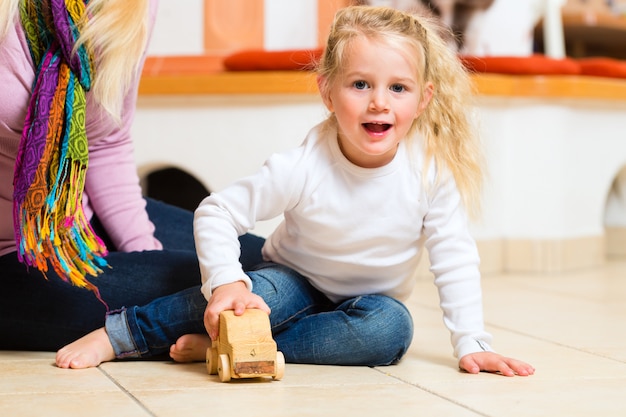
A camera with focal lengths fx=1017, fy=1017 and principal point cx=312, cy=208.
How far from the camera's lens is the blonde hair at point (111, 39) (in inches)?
51.3

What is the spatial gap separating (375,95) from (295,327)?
0.31 meters

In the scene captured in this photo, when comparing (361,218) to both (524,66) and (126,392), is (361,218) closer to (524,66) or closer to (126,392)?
(126,392)

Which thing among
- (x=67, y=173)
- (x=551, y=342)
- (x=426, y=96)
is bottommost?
(x=551, y=342)

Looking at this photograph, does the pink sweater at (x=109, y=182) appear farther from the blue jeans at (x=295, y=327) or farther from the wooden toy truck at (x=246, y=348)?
the wooden toy truck at (x=246, y=348)

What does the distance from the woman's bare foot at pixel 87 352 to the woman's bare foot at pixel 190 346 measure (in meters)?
0.08

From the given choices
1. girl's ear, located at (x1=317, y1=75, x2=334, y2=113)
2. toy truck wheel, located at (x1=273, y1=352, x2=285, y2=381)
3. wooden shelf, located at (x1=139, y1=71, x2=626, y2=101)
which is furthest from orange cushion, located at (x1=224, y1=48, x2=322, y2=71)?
toy truck wheel, located at (x1=273, y1=352, x2=285, y2=381)

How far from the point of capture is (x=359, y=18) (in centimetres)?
127

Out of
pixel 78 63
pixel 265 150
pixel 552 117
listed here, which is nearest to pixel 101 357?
pixel 78 63

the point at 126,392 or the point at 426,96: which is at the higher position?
the point at 426,96

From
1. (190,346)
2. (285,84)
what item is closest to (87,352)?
(190,346)

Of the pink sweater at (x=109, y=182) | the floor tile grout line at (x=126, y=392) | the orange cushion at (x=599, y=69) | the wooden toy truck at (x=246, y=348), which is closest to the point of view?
the floor tile grout line at (x=126, y=392)

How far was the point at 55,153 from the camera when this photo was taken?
50.5 inches

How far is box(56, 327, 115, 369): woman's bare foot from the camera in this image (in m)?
1.24

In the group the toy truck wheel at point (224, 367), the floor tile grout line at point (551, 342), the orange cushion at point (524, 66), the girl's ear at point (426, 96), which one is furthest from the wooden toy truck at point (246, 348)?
the orange cushion at point (524, 66)
